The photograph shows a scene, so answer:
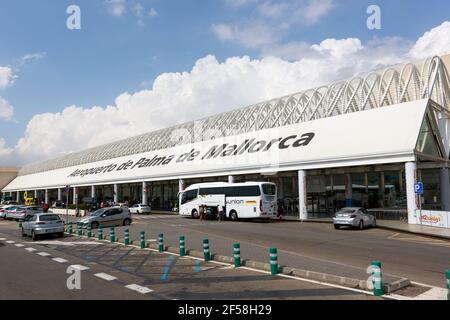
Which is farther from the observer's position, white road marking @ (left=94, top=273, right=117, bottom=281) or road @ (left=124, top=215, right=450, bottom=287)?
road @ (left=124, top=215, right=450, bottom=287)

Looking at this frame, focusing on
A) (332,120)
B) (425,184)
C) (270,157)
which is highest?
(332,120)

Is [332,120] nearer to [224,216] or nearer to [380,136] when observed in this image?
[380,136]

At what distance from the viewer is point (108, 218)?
2988cm

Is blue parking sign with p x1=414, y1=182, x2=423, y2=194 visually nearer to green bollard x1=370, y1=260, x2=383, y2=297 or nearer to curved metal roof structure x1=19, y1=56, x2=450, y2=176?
curved metal roof structure x1=19, y1=56, x2=450, y2=176

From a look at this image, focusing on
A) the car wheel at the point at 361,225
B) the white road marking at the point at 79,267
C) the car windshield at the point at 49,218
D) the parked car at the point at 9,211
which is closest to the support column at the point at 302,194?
the car wheel at the point at 361,225

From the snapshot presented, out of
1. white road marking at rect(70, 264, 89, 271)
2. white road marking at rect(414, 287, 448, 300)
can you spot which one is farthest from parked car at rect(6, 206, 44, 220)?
white road marking at rect(414, 287, 448, 300)

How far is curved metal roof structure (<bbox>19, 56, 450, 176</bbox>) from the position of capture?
3494 cm

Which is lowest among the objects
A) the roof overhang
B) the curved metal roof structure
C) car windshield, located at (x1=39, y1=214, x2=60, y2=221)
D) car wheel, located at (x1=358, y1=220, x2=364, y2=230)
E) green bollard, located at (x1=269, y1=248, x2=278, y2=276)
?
car wheel, located at (x1=358, y1=220, x2=364, y2=230)

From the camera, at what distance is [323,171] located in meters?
36.9

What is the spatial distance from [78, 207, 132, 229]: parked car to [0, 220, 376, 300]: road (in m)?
13.4

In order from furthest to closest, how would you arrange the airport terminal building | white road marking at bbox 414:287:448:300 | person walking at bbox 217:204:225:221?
person walking at bbox 217:204:225:221 < the airport terminal building < white road marking at bbox 414:287:448:300

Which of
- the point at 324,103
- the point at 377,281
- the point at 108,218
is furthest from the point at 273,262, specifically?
the point at 324,103
